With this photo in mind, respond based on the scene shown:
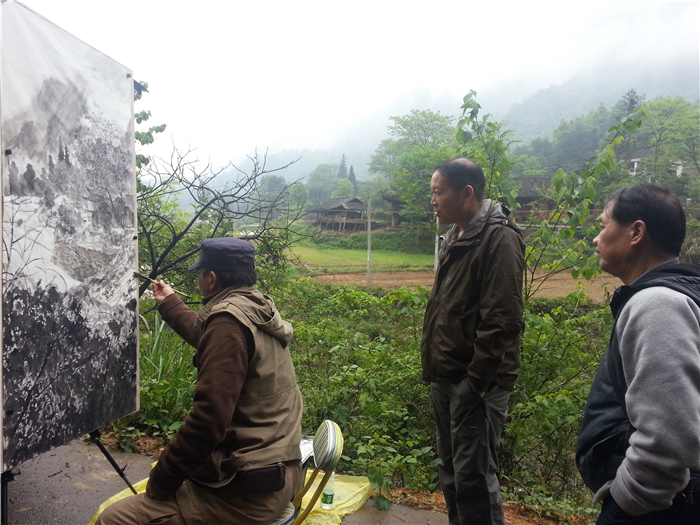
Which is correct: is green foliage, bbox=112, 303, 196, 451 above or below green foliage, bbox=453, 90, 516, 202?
below

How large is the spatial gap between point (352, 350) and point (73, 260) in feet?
Answer: 9.66

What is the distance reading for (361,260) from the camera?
29.2 metres

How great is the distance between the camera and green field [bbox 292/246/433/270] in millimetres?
26703

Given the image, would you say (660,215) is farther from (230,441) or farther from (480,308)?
(230,441)

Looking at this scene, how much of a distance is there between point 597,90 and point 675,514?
189270mm

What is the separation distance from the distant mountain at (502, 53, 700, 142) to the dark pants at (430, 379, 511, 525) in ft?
374

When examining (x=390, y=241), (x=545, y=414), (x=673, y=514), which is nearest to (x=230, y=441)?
(x=673, y=514)

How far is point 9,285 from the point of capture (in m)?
1.52

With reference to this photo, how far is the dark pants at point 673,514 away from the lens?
1143mm

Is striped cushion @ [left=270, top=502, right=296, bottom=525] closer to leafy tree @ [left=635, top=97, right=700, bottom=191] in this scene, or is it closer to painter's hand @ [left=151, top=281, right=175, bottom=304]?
painter's hand @ [left=151, top=281, right=175, bottom=304]

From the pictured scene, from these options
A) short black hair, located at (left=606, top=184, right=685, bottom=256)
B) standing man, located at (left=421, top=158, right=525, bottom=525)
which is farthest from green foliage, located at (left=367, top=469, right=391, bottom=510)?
short black hair, located at (left=606, top=184, right=685, bottom=256)

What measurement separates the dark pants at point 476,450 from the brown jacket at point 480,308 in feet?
0.28

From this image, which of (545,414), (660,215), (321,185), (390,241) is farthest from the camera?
(321,185)

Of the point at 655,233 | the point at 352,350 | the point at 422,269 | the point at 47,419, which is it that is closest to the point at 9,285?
the point at 47,419
